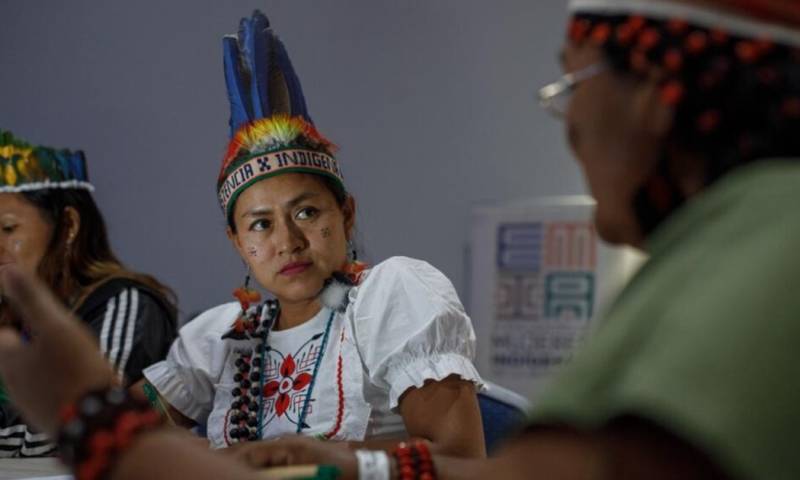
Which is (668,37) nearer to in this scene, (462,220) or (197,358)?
(197,358)

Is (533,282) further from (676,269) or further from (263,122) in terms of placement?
(676,269)

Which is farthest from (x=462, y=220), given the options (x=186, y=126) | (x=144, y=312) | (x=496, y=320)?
(x=144, y=312)

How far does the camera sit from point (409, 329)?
1.79 m

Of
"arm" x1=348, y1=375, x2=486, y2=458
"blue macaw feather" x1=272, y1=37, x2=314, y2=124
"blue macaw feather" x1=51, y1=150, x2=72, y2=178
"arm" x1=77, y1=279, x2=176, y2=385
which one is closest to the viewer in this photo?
"arm" x1=348, y1=375, x2=486, y2=458

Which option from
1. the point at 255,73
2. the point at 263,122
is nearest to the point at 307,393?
the point at 263,122

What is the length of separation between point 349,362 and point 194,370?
1.21ft

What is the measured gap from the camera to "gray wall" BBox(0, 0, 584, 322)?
4051 millimetres

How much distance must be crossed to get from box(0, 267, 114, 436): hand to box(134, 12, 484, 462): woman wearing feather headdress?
0.90m

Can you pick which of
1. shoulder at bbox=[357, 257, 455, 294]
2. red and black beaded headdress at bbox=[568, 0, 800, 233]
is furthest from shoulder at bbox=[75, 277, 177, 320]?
red and black beaded headdress at bbox=[568, 0, 800, 233]

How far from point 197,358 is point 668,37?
4.90ft

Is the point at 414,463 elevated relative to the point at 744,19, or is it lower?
lower

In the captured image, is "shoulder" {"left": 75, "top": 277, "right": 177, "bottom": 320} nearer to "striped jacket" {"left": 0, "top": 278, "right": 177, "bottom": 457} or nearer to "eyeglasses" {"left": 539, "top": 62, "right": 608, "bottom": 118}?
"striped jacket" {"left": 0, "top": 278, "right": 177, "bottom": 457}

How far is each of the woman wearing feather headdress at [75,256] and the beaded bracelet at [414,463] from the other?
4.31 feet

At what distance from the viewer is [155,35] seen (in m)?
4.19
